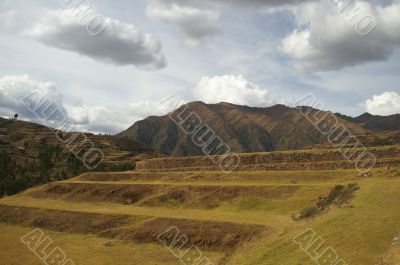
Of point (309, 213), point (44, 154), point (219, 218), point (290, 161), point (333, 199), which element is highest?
point (44, 154)

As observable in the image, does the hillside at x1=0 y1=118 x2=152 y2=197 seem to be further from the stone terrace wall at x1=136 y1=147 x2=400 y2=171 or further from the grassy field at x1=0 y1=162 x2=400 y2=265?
the stone terrace wall at x1=136 y1=147 x2=400 y2=171

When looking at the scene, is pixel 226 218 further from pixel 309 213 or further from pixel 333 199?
pixel 333 199

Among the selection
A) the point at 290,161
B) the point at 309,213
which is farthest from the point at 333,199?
the point at 290,161

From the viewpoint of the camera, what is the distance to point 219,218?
37406mm

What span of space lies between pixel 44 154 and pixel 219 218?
277 ft

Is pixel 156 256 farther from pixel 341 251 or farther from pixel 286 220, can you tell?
pixel 341 251

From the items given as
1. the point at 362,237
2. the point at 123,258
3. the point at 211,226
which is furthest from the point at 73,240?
the point at 362,237

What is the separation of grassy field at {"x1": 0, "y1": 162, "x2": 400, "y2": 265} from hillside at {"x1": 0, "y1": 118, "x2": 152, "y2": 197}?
33967 millimetres

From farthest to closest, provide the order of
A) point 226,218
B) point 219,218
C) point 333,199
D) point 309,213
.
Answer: point 219,218
point 226,218
point 333,199
point 309,213

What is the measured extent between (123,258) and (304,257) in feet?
49.9

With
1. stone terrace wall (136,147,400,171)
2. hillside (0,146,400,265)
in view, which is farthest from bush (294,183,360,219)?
stone terrace wall (136,147,400,171)

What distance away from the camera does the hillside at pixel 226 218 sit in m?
26.1

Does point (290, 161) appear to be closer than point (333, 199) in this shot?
No

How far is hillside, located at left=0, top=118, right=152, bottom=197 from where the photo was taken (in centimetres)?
9423
